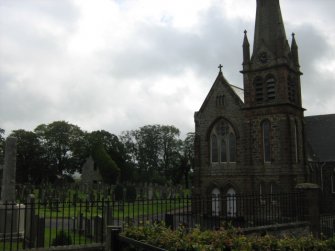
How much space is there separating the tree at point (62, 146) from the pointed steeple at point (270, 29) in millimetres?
50944

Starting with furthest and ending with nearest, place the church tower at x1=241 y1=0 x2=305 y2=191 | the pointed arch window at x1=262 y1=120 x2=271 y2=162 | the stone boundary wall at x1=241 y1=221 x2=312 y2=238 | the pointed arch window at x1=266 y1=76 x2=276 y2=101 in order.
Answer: the pointed arch window at x1=266 y1=76 x2=276 y2=101
the pointed arch window at x1=262 y1=120 x2=271 y2=162
the church tower at x1=241 y1=0 x2=305 y2=191
the stone boundary wall at x1=241 y1=221 x2=312 y2=238

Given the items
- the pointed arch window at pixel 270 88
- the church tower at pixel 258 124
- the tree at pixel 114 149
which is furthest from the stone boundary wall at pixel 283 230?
the tree at pixel 114 149

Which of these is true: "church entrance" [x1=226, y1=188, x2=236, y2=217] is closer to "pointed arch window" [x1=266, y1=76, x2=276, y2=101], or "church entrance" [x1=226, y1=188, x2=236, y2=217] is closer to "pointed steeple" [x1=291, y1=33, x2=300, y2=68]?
"pointed arch window" [x1=266, y1=76, x2=276, y2=101]

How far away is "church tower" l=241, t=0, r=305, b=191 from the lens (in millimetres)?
27469

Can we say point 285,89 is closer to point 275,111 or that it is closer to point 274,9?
point 275,111

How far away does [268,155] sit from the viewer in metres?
28.3

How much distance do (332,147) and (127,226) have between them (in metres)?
26.9

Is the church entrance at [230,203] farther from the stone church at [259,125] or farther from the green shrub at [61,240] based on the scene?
the green shrub at [61,240]

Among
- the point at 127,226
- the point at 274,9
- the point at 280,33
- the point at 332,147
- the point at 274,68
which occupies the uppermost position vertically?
the point at 274,9

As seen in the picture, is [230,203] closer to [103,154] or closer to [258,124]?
[258,124]

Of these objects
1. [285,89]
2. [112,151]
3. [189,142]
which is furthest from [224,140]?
[189,142]

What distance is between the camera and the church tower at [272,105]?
2747 centimetres

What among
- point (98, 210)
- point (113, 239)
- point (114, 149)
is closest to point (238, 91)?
point (98, 210)

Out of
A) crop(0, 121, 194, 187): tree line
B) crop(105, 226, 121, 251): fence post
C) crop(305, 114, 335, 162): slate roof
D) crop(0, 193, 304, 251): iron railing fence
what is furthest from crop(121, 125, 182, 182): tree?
crop(105, 226, 121, 251): fence post
